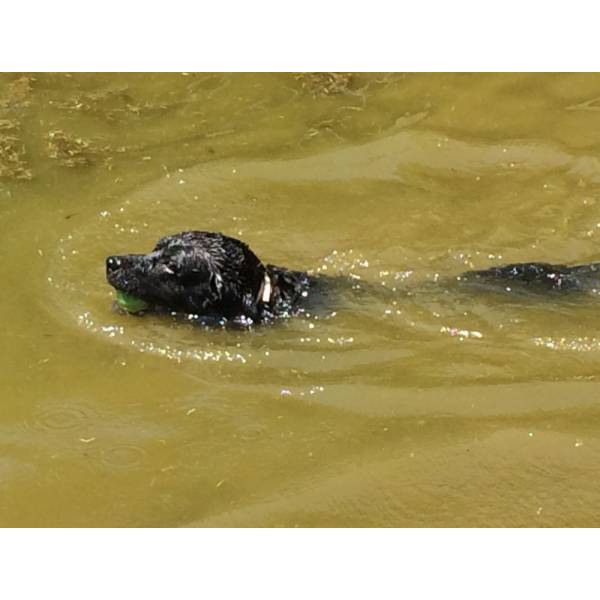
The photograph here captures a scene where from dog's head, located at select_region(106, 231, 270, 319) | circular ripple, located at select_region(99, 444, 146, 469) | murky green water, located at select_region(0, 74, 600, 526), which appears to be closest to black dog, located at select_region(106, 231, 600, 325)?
dog's head, located at select_region(106, 231, 270, 319)

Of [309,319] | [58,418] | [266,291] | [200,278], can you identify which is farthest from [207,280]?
[58,418]

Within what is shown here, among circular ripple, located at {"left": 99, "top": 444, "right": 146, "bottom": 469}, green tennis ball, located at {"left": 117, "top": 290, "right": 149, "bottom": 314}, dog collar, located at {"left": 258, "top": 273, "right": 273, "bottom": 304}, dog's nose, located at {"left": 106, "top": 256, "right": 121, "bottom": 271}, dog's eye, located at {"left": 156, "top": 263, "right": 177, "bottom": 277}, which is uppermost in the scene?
dog's nose, located at {"left": 106, "top": 256, "right": 121, "bottom": 271}

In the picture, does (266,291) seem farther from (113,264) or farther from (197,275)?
(113,264)

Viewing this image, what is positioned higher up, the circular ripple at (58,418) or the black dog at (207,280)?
the black dog at (207,280)

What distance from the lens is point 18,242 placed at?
735 centimetres

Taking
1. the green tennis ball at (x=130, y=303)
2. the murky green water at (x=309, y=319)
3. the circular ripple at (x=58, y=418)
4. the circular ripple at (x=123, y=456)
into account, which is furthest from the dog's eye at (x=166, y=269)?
the circular ripple at (x=123, y=456)

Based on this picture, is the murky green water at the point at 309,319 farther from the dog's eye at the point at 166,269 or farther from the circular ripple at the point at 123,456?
the dog's eye at the point at 166,269

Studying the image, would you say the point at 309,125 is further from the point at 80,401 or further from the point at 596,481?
the point at 596,481

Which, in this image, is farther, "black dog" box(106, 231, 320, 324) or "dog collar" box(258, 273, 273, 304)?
"dog collar" box(258, 273, 273, 304)

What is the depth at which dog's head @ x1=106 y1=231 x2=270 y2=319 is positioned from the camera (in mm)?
6543

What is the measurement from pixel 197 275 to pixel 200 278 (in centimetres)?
3

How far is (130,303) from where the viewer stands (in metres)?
6.75

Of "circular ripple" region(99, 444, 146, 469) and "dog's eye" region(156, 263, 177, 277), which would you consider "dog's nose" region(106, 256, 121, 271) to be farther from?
"circular ripple" region(99, 444, 146, 469)

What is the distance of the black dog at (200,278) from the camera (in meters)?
6.55
